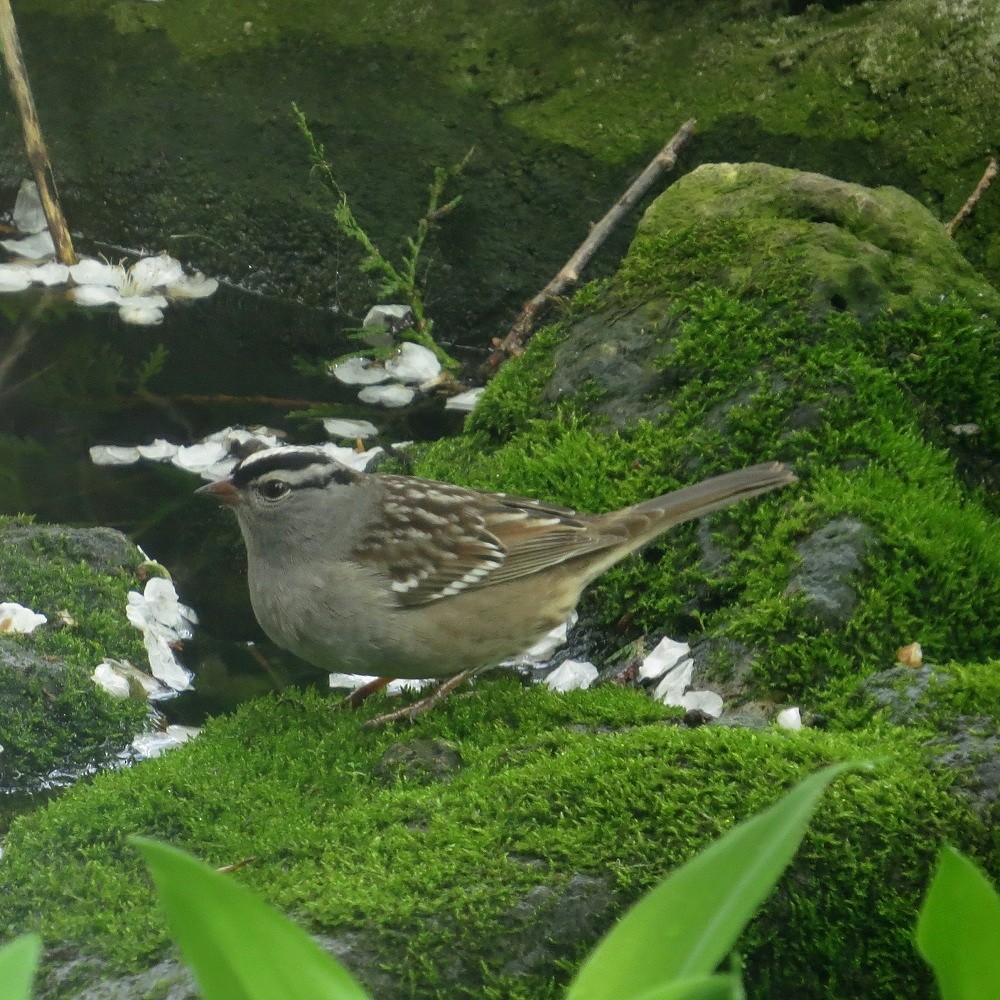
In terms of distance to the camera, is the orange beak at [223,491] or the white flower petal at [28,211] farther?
the white flower petal at [28,211]

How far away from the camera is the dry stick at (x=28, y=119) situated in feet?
23.5

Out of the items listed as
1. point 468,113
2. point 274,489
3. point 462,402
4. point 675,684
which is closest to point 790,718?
point 675,684

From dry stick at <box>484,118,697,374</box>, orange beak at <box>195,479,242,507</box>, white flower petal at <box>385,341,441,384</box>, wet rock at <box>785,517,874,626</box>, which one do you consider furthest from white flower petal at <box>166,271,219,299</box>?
wet rock at <box>785,517,874,626</box>

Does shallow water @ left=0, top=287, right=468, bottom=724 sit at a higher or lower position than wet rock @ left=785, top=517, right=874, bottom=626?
lower

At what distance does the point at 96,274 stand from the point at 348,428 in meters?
2.22

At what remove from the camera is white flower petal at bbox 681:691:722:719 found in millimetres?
3877

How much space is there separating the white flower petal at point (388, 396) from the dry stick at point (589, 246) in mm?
483

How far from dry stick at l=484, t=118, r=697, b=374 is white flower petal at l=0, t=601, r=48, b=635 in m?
2.83

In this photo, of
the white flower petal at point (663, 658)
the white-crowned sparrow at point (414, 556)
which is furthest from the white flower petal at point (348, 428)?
the white flower petal at point (663, 658)

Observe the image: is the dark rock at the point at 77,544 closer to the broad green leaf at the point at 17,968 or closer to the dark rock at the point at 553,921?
the dark rock at the point at 553,921

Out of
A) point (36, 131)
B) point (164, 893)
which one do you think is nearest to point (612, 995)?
point (164, 893)

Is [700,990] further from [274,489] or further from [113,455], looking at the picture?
[113,455]

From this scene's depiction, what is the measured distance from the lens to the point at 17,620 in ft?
15.1

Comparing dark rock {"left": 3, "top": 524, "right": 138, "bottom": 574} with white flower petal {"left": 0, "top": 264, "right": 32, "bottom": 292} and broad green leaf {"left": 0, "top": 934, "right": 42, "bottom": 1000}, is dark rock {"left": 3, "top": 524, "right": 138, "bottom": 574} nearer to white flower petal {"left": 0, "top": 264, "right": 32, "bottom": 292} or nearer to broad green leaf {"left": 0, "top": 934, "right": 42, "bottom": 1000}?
white flower petal {"left": 0, "top": 264, "right": 32, "bottom": 292}
